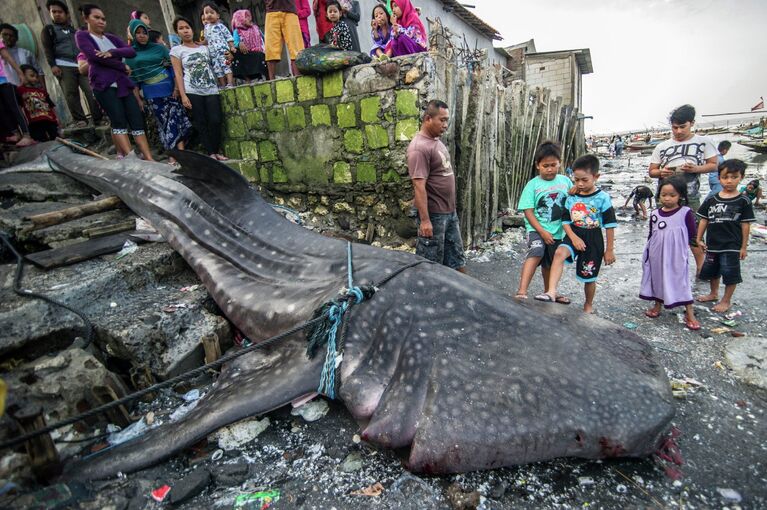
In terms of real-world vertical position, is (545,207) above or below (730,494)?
above

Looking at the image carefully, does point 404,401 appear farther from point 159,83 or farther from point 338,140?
point 159,83

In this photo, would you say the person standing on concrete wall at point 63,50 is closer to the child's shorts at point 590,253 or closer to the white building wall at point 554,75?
the child's shorts at point 590,253

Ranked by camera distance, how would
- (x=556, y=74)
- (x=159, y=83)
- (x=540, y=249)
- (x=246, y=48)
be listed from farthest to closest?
(x=556, y=74) → (x=246, y=48) → (x=159, y=83) → (x=540, y=249)

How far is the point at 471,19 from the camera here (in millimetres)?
14312

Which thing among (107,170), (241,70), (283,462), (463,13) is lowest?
(283,462)

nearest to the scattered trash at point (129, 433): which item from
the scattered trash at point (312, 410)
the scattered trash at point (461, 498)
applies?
the scattered trash at point (312, 410)

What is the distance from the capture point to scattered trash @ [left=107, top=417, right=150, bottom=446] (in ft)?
7.19

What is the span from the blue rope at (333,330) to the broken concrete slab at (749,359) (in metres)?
2.61

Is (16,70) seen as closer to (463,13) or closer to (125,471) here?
(125,471)

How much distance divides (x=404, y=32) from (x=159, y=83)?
3.59 meters

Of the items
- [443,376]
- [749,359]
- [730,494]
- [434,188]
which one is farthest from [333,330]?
[749,359]

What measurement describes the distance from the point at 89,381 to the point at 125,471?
23.6 inches

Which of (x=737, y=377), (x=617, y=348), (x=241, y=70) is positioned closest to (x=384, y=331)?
(x=617, y=348)

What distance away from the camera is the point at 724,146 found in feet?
24.7
